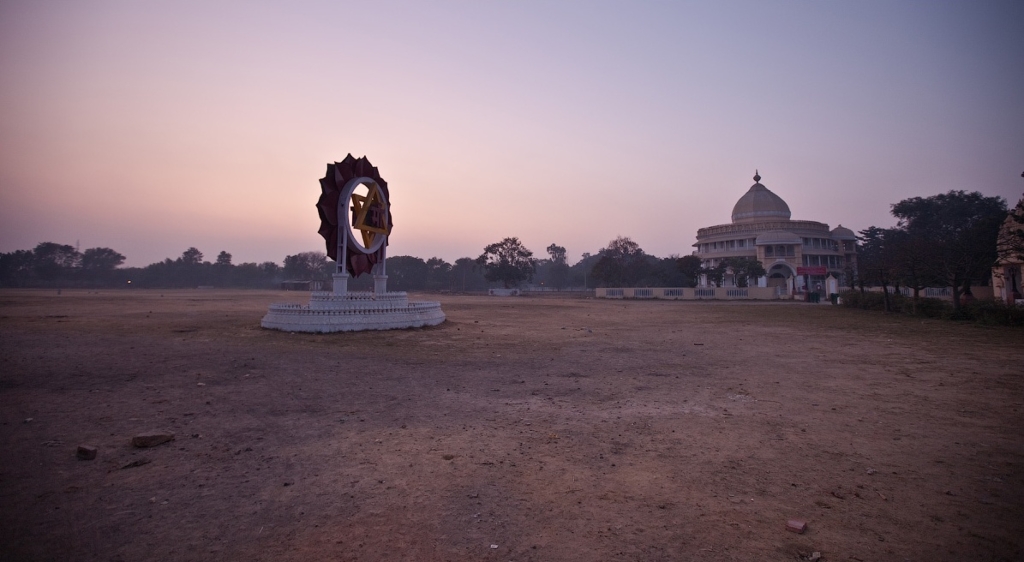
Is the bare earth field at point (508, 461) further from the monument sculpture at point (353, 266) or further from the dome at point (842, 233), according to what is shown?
the dome at point (842, 233)

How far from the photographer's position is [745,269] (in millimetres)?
50969

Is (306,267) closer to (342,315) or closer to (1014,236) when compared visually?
(342,315)

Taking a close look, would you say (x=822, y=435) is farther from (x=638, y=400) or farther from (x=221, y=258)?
(x=221, y=258)

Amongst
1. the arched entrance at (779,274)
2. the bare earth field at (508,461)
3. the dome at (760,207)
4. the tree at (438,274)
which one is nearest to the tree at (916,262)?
the bare earth field at (508,461)

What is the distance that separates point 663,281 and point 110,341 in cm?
5599

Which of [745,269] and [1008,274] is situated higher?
[745,269]

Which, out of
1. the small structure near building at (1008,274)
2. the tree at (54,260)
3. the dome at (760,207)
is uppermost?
the dome at (760,207)

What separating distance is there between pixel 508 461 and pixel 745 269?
53.1 meters

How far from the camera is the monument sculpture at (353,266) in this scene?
50.2 ft

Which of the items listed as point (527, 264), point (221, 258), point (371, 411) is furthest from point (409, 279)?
point (371, 411)

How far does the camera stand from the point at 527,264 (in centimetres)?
6956

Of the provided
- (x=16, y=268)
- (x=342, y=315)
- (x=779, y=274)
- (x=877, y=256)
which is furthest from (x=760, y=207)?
(x=16, y=268)

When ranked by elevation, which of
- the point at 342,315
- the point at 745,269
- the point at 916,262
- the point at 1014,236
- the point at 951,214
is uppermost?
the point at 951,214

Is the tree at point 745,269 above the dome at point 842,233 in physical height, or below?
below
